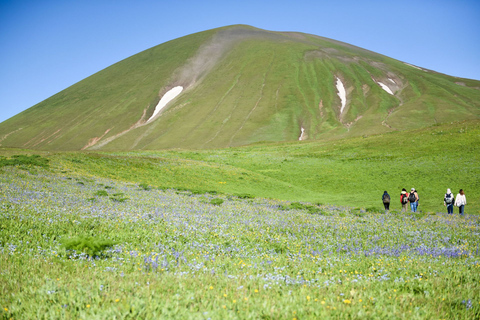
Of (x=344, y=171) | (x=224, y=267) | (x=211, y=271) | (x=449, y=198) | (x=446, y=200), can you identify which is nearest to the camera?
(x=211, y=271)

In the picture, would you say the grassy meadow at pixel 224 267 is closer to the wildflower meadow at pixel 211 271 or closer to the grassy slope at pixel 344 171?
the wildflower meadow at pixel 211 271

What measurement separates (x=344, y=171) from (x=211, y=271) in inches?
1907

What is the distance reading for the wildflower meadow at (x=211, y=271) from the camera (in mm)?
5652

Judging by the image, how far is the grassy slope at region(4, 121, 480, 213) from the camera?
4034 cm

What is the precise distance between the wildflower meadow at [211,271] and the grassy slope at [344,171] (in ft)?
81.5

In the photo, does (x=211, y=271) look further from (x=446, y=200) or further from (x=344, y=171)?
(x=344, y=171)

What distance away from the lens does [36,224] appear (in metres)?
11.0

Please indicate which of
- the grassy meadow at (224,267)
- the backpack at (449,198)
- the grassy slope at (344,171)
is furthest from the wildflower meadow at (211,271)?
the grassy slope at (344,171)

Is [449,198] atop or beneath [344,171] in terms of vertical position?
beneath

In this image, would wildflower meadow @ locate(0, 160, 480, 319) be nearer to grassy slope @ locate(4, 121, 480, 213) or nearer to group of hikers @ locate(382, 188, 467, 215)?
group of hikers @ locate(382, 188, 467, 215)

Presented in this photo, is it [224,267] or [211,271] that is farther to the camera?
[224,267]

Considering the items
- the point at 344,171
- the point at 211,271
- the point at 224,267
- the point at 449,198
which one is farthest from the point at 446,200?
the point at 211,271

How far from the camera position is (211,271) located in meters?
7.87

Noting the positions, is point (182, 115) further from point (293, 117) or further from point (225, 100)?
point (293, 117)
